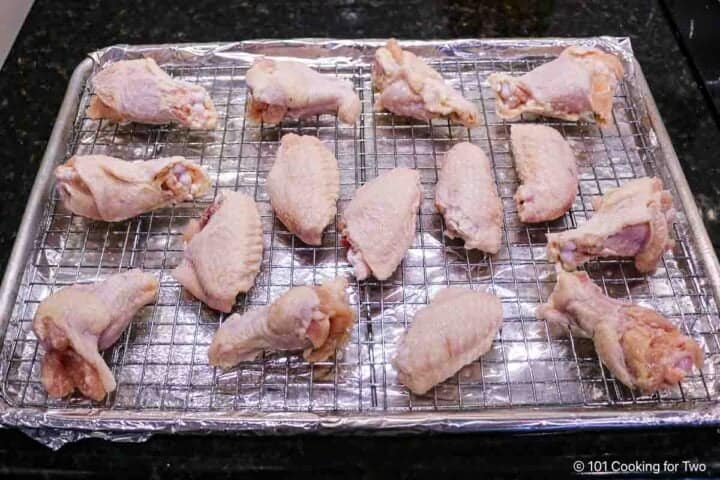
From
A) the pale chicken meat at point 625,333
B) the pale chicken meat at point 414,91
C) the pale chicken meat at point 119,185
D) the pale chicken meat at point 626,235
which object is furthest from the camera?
the pale chicken meat at point 414,91

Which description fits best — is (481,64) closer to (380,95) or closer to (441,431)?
(380,95)

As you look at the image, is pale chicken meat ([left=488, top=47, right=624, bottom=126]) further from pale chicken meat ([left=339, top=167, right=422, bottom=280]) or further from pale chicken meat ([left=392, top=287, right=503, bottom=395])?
pale chicken meat ([left=392, top=287, right=503, bottom=395])

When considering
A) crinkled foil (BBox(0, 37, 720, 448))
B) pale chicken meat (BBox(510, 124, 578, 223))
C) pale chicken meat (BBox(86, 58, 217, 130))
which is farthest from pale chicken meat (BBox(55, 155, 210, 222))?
pale chicken meat (BBox(510, 124, 578, 223))

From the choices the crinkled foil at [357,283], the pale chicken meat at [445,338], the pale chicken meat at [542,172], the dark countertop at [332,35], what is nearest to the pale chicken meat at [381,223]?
the crinkled foil at [357,283]

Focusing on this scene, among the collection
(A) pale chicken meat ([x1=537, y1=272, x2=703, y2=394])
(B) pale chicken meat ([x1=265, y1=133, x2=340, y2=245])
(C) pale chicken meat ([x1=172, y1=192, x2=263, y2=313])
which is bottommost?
(A) pale chicken meat ([x1=537, y1=272, x2=703, y2=394])

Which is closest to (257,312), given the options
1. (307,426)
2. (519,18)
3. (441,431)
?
(307,426)

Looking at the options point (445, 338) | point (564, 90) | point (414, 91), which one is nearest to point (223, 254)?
point (445, 338)

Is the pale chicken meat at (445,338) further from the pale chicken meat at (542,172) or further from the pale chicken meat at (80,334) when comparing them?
the pale chicken meat at (80,334)
